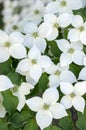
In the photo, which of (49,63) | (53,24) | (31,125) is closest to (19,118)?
(31,125)

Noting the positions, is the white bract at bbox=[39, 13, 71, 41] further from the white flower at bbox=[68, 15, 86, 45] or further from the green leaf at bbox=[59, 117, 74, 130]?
the green leaf at bbox=[59, 117, 74, 130]

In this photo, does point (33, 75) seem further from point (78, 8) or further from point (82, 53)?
point (78, 8)

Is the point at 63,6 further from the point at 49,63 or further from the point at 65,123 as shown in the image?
the point at 65,123

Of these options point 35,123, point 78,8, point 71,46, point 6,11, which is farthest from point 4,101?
point 6,11

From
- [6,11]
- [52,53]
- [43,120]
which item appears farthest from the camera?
[6,11]

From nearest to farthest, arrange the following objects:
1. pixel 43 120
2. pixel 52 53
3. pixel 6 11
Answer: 1. pixel 43 120
2. pixel 52 53
3. pixel 6 11

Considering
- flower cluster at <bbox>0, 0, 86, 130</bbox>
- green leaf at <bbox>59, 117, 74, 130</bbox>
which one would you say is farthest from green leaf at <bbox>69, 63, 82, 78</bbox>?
green leaf at <bbox>59, 117, 74, 130</bbox>

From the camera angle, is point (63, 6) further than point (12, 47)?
Yes
